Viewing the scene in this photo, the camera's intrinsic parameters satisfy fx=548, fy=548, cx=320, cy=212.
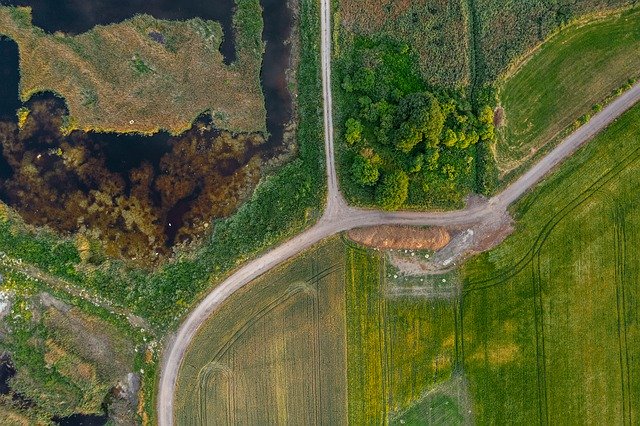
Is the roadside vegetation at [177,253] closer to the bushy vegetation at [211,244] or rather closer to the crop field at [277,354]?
the bushy vegetation at [211,244]

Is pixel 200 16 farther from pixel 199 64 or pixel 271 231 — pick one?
pixel 271 231

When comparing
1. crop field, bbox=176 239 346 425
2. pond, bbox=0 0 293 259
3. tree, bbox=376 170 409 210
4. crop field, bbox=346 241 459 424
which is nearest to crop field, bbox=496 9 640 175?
tree, bbox=376 170 409 210

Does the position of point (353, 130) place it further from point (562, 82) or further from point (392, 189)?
point (562, 82)

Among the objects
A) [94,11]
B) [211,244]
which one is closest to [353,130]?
[211,244]

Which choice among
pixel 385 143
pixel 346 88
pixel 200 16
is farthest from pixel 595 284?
pixel 200 16

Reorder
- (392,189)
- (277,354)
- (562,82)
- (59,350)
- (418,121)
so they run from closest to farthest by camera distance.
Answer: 1. (418,121)
2. (392,189)
3. (59,350)
4. (562,82)
5. (277,354)

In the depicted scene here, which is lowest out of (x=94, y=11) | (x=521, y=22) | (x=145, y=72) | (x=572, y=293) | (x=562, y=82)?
(x=572, y=293)

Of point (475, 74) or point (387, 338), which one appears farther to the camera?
point (387, 338)
